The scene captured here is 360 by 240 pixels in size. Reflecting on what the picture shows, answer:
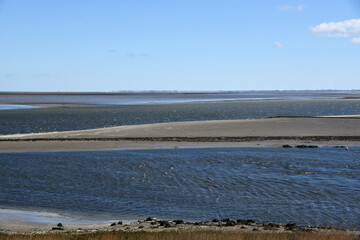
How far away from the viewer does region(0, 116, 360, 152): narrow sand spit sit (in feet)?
119

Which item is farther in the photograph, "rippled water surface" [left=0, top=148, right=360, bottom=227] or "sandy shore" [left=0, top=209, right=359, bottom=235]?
"rippled water surface" [left=0, top=148, right=360, bottom=227]

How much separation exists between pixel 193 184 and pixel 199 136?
852 inches

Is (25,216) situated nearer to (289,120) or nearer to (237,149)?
(237,149)

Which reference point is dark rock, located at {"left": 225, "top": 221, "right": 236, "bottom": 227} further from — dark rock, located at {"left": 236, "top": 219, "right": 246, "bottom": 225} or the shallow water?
the shallow water

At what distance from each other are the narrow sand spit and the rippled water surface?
4.76 metres

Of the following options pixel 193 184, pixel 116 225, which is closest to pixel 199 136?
pixel 193 184

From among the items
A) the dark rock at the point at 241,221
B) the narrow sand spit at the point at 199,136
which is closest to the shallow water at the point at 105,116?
the narrow sand spit at the point at 199,136

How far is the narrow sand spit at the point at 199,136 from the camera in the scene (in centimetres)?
3625

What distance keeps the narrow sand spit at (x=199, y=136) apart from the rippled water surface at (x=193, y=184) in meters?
4.76

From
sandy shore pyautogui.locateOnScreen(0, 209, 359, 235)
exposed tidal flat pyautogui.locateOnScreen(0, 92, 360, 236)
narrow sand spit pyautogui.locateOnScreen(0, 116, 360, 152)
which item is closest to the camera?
sandy shore pyautogui.locateOnScreen(0, 209, 359, 235)

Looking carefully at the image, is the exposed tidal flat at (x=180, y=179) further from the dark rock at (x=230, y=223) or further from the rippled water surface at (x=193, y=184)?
the dark rock at (x=230, y=223)

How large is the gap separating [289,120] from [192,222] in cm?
4257

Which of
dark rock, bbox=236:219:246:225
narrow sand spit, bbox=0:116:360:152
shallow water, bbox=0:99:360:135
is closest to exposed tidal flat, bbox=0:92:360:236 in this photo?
narrow sand spit, bbox=0:116:360:152

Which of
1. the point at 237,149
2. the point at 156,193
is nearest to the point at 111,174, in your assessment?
the point at 156,193
